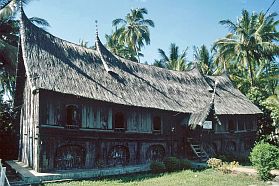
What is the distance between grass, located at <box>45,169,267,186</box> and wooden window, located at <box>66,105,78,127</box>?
144 inches

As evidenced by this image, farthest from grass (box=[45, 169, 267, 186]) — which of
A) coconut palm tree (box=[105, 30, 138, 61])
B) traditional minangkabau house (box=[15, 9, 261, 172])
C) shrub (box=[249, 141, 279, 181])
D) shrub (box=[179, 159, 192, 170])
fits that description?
coconut palm tree (box=[105, 30, 138, 61])

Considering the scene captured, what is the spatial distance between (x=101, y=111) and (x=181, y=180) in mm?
6166

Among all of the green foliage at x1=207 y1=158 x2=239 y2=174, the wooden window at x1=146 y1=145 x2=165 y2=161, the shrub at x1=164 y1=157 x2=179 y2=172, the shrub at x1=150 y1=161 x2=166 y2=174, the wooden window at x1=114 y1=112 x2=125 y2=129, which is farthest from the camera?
the wooden window at x1=146 y1=145 x2=165 y2=161

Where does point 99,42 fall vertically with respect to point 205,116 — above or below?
above

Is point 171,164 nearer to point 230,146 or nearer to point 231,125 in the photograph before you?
point 230,146

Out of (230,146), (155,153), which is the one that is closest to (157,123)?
(155,153)

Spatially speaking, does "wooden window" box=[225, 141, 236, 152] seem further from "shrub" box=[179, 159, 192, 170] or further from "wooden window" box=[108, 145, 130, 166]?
"wooden window" box=[108, 145, 130, 166]

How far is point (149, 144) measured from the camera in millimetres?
20266

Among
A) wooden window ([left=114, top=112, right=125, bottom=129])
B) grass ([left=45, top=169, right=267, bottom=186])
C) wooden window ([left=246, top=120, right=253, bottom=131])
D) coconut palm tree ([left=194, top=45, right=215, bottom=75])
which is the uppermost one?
coconut palm tree ([left=194, top=45, right=215, bottom=75])

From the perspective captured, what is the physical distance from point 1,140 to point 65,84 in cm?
868

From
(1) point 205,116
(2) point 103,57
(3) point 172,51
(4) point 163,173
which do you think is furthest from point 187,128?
(3) point 172,51

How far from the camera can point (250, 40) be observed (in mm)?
32656

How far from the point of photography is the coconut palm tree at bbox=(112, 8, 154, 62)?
41.8 meters

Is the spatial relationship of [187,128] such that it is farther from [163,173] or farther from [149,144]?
[163,173]
